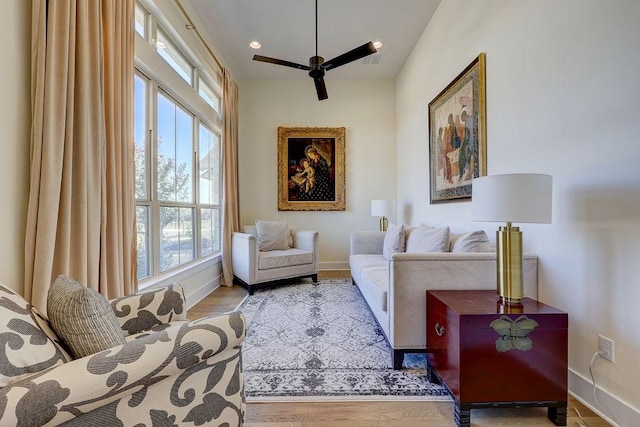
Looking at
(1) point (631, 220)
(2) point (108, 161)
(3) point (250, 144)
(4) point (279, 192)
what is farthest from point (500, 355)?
(3) point (250, 144)

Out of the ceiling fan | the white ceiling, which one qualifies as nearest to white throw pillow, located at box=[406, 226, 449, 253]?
the ceiling fan

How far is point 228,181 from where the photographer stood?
→ 3955mm

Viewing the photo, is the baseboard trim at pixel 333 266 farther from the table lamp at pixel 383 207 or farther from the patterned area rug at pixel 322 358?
the patterned area rug at pixel 322 358

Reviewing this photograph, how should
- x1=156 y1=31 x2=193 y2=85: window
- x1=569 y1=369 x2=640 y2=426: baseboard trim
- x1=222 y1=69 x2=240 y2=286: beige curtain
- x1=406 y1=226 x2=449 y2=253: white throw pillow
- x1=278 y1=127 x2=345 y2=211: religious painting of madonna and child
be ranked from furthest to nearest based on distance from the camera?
x1=278 y1=127 x2=345 y2=211: religious painting of madonna and child, x1=222 y1=69 x2=240 y2=286: beige curtain, x1=156 y1=31 x2=193 y2=85: window, x1=406 y1=226 x2=449 y2=253: white throw pillow, x1=569 y1=369 x2=640 y2=426: baseboard trim

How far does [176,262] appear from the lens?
303 centimetres

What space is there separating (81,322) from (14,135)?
1115mm

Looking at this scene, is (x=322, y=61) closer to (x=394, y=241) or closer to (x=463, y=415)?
(x=394, y=241)

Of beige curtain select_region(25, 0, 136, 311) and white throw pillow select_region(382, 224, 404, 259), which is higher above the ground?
beige curtain select_region(25, 0, 136, 311)

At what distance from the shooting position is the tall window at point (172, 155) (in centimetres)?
247

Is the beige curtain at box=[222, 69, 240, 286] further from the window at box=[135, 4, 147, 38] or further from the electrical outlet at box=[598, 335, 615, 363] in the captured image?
the electrical outlet at box=[598, 335, 615, 363]

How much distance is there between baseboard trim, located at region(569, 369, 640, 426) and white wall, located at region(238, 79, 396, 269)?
345cm

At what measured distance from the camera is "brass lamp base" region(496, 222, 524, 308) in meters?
1.52

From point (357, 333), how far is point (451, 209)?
159cm

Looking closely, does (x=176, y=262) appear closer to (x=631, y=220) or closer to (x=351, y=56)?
(x=351, y=56)
